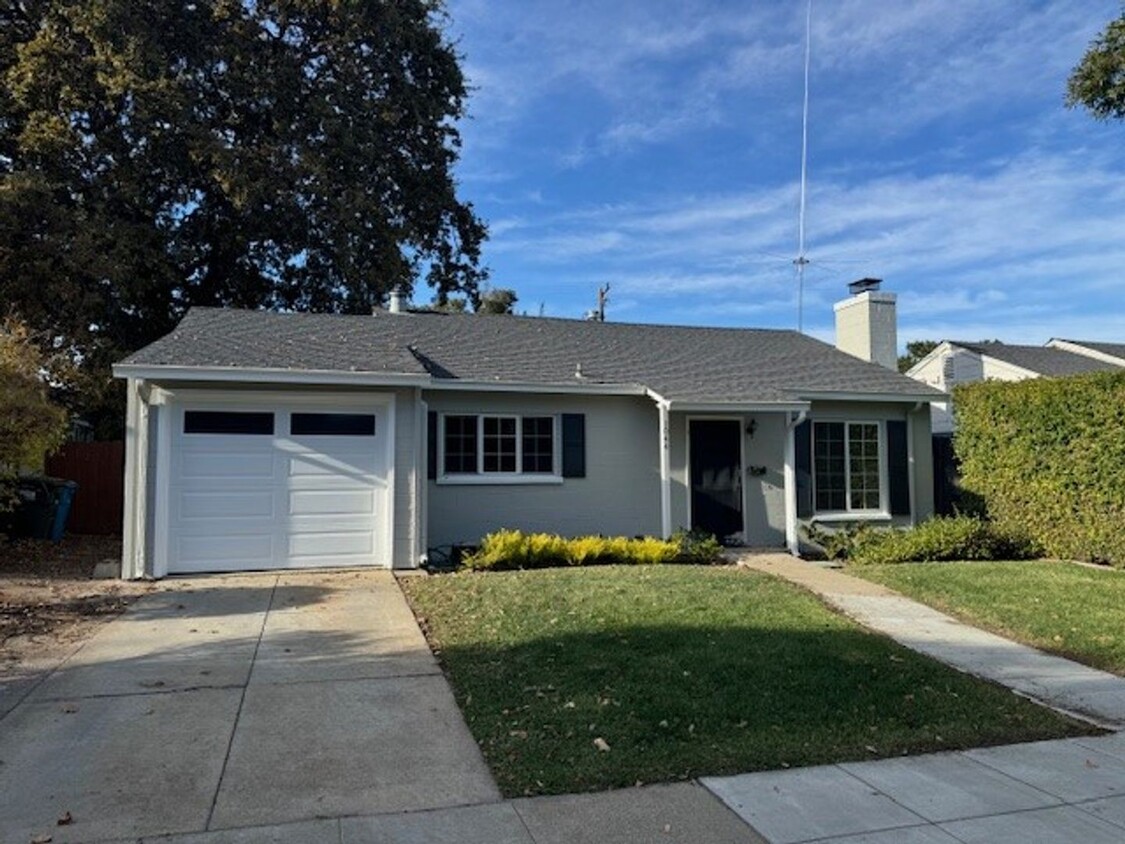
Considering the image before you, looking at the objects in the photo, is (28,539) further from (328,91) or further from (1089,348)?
(1089,348)

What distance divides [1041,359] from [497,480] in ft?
64.3

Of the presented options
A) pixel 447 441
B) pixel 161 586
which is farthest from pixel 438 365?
pixel 161 586

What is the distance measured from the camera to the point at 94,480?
15.3m

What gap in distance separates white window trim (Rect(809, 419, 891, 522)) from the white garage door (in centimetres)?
728

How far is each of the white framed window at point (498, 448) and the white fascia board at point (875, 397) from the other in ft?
14.4

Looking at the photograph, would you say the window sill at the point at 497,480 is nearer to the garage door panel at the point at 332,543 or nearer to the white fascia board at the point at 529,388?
the white fascia board at the point at 529,388

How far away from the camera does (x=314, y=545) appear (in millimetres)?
10562

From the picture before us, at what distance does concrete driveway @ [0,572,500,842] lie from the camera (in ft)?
12.7

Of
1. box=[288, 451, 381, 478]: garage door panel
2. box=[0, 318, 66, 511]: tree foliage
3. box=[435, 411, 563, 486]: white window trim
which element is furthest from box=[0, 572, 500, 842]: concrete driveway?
box=[435, 411, 563, 486]: white window trim

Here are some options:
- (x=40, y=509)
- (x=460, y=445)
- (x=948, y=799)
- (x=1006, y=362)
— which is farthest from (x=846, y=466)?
(x=40, y=509)

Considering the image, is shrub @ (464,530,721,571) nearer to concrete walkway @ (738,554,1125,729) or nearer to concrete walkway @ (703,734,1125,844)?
A: concrete walkway @ (738,554,1125,729)

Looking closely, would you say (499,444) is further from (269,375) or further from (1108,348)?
(1108,348)

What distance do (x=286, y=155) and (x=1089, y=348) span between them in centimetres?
2426

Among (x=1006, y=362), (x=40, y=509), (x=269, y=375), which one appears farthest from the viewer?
(x=1006, y=362)
